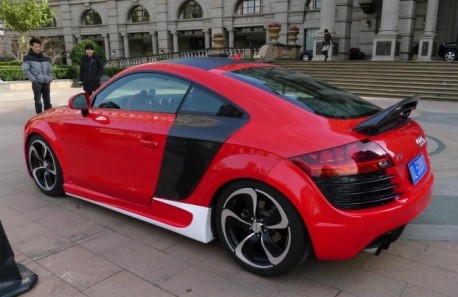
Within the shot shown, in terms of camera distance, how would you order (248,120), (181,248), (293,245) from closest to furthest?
(293,245), (248,120), (181,248)

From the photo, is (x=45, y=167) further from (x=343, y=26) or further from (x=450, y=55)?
(x=343, y=26)

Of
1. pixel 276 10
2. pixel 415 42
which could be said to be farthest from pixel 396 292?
pixel 276 10

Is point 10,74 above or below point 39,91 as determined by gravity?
below

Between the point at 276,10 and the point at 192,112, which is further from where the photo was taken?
the point at 276,10

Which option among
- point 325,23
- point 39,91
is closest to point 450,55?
point 325,23

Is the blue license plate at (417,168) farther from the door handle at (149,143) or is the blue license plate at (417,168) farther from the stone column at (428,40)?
the stone column at (428,40)

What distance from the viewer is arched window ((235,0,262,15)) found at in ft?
110

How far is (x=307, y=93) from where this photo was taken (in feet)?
10.2

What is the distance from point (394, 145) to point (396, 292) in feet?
3.09

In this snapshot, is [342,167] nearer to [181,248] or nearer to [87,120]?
[181,248]

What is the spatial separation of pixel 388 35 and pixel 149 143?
20679 mm

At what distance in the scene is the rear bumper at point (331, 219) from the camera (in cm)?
238

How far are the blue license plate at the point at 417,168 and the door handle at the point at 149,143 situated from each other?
1815 mm

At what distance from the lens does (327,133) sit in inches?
98.4
